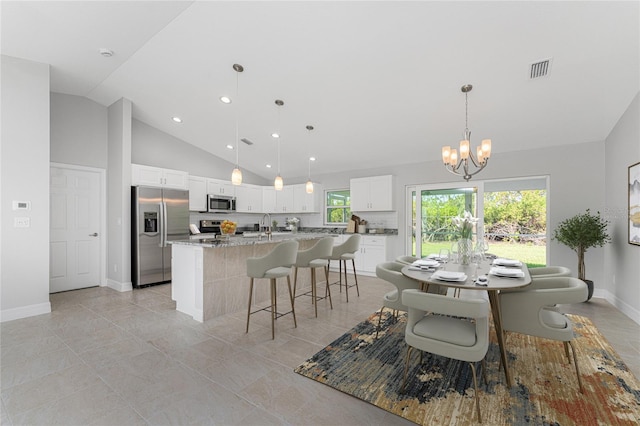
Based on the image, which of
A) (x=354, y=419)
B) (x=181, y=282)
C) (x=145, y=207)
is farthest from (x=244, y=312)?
(x=145, y=207)

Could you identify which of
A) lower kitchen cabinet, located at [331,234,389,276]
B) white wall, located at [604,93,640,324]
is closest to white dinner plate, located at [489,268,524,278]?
white wall, located at [604,93,640,324]

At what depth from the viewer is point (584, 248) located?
4.04 metres

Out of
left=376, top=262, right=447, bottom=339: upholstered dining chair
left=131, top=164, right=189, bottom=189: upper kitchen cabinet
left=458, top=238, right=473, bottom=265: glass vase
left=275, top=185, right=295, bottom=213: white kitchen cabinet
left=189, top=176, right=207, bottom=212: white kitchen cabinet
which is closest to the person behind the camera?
left=376, top=262, right=447, bottom=339: upholstered dining chair

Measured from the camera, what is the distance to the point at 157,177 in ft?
17.2

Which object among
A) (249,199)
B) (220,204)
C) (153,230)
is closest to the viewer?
(153,230)

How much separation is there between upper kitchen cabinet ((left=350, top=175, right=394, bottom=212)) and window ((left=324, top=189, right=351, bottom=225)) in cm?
55

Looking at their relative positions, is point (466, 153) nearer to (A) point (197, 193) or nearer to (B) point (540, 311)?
(B) point (540, 311)

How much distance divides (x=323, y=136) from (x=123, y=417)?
183 inches

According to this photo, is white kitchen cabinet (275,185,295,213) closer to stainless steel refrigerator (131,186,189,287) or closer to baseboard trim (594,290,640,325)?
stainless steel refrigerator (131,186,189,287)

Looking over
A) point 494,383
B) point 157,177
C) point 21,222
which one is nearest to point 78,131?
point 157,177

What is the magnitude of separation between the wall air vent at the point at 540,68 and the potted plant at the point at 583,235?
225 cm

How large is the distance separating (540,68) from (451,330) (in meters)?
3.05

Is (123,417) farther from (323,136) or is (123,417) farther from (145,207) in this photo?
(323,136)

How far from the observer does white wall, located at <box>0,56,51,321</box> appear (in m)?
3.39
